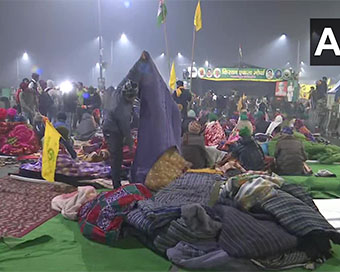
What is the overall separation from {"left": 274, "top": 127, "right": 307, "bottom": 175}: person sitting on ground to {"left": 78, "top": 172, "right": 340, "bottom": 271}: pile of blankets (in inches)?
71.9

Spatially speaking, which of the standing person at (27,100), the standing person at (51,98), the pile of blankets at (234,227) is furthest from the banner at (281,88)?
the pile of blankets at (234,227)

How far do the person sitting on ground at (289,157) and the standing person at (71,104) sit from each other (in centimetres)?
416

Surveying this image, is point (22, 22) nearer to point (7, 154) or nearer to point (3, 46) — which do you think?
point (3, 46)

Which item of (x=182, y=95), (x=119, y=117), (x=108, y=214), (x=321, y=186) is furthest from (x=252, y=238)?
(x=182, y=95)

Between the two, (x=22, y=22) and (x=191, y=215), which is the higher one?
(x=22, y=22)

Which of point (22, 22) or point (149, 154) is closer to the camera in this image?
point (149, 154)

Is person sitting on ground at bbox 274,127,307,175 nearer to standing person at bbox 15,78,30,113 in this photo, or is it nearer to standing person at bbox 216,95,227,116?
standing person at bbox 216,95,227,116

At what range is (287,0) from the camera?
785 centimetres

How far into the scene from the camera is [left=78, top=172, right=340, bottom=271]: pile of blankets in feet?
6.27

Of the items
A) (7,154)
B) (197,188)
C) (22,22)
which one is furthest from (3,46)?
(197,188)

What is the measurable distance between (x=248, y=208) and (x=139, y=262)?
686 millimetres

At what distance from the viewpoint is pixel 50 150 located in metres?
3.23

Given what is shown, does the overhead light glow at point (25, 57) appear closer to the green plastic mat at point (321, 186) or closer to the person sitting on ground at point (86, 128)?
the person sitting on ground at point (86, 128)

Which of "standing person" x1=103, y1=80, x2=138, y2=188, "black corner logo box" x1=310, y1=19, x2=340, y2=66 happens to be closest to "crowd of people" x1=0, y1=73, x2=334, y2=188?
"standing person" x1=103, y1=80, x2=138, y2=188
